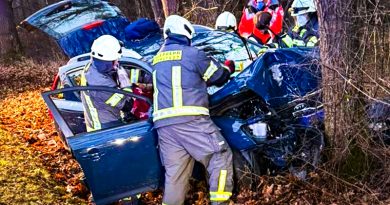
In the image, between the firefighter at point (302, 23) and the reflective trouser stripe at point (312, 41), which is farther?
the firefighter at point (302, 23)

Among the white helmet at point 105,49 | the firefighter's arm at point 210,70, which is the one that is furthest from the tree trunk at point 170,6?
the firefighter's arm at point 210,70

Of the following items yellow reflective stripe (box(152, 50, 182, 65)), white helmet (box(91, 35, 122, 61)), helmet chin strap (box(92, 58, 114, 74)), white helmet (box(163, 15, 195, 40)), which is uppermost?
white helmet (box(163, 15, 195, 40))

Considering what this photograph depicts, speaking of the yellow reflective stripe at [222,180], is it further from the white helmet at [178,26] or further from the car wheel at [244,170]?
the white helmet at [178,26]

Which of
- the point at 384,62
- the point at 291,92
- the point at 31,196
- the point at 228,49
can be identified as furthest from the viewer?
the point at 228,49

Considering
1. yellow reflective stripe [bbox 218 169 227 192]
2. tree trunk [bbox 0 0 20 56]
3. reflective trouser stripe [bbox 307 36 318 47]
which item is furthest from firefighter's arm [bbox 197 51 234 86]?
tree trunk [bbox 0 0 20 56]

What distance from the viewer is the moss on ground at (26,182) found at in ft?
17.0

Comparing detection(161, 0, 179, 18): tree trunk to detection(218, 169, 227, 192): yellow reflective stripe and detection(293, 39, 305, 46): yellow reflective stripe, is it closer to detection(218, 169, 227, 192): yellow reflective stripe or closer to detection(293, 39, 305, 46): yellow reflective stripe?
detection(293, 39, 305, 46): yellow reflective stripe

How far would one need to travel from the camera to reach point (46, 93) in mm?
4691

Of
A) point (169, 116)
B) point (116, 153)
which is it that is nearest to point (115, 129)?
point (116, 153)

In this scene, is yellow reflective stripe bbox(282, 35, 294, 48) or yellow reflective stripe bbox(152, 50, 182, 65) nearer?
yellow reflective stripe bbox(152, 50, 182, 65)

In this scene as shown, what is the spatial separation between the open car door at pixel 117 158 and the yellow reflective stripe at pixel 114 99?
22 cm

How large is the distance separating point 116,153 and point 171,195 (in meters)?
0.65

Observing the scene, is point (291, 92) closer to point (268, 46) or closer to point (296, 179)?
point (296, 179)

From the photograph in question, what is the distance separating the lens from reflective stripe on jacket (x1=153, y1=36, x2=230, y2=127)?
14.8 ft
